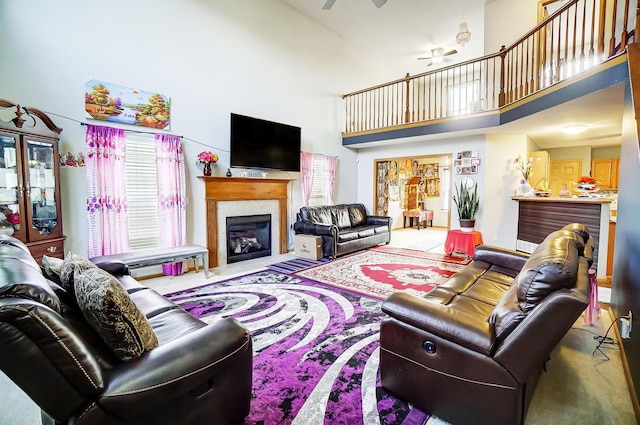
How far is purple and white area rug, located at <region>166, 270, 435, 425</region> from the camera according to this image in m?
1.58

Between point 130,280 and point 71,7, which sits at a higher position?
point 71,7

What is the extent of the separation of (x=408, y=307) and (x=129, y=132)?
4.10m

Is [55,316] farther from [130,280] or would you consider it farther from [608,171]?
[608,171]

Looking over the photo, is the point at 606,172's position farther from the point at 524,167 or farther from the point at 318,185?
Result: the point at 318,185

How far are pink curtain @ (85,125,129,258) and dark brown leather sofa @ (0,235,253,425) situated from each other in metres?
2.54

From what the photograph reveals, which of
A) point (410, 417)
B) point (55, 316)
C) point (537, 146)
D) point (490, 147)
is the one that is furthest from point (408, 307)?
point (537, 146)

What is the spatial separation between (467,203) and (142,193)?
5.69 meters

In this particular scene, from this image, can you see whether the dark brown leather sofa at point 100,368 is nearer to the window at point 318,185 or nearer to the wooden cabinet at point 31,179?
the wooden cabinet at point 31,179

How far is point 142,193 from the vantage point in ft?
13.0

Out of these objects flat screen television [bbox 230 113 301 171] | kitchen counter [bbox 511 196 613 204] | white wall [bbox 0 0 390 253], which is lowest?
kitchen counter [bbox 511 196 613 204]

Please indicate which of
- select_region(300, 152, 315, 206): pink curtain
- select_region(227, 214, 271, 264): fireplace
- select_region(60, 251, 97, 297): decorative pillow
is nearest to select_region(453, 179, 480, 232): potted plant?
select_region(300, 152, 315, 206): pink curtain

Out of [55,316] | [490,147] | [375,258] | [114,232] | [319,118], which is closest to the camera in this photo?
[55,316]

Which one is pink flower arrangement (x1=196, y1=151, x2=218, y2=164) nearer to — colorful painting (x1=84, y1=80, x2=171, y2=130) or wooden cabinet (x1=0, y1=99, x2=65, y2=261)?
colorful painting (x1=84, y1=80, x2=171, y2=130)

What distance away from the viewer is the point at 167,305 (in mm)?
1973
